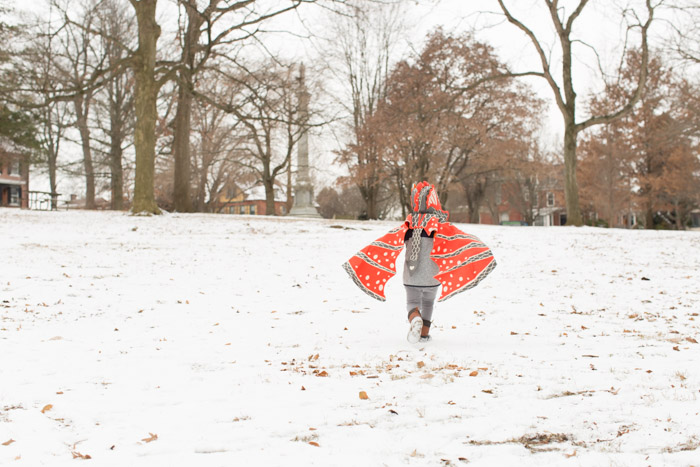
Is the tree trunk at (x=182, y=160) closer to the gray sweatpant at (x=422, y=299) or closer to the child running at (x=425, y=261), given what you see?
the child running at (x=425, y=261)

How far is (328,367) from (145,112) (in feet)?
50.1

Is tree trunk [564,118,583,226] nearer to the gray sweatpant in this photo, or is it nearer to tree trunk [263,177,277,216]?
the gray sweatpant

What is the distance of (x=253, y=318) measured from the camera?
7.17 meters

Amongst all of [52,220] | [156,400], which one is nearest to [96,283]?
[156,400]

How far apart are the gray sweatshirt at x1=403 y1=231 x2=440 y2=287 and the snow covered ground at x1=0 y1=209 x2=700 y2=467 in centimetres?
66

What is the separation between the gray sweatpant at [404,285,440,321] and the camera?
5.96 meters

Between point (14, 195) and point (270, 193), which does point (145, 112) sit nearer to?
point (270, 193)

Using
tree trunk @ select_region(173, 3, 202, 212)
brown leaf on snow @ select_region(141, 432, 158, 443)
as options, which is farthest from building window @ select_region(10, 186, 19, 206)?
brown leaf on snow @ select_region(141, 432, 158, 443)

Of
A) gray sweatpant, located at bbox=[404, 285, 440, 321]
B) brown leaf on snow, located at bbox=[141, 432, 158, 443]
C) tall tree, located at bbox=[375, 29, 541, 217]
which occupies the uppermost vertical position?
tall tree, located at bbox=[375, 29, 541, 217]

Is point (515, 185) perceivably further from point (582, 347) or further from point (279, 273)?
point (582, 347)

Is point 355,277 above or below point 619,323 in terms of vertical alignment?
above

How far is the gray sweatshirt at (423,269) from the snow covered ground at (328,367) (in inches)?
26.1

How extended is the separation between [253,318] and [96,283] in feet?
10.4

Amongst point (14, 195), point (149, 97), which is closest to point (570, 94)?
point (149, 97)
